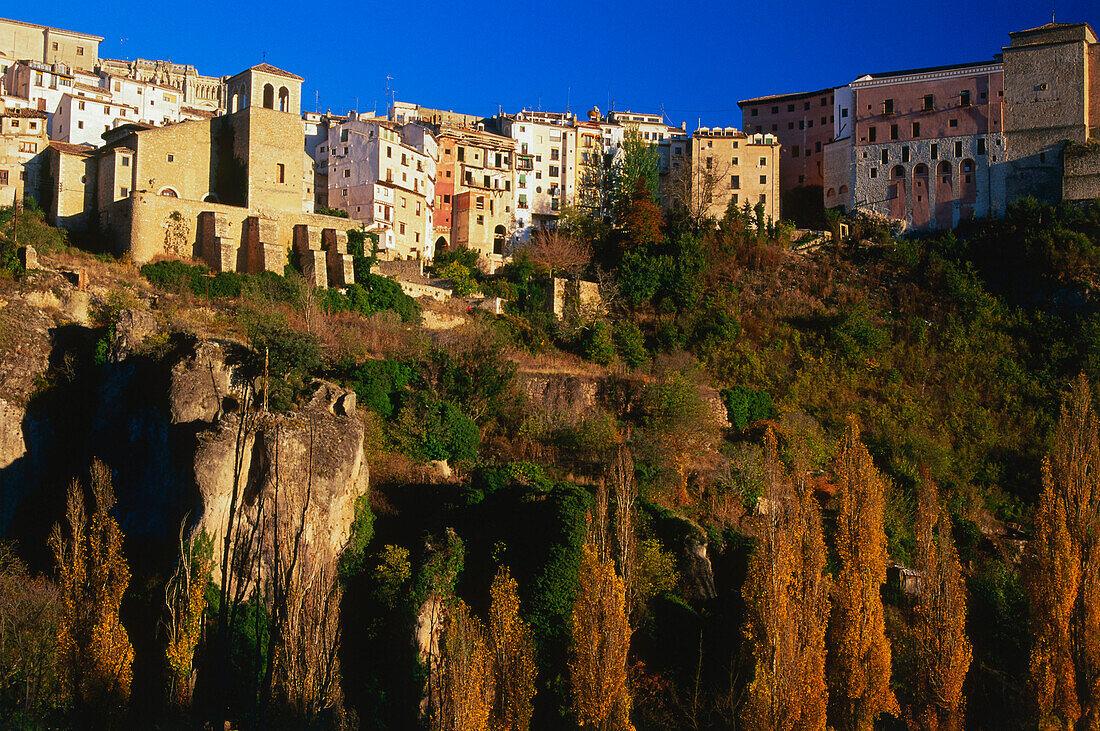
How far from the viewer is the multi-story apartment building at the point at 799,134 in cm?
5803

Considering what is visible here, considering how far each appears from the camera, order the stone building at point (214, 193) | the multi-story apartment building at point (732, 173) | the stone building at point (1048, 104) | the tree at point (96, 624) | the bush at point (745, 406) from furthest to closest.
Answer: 1. the multi-story apartment building at point (732, 173)
2. the stone building at point (1048, 104)
3. the stone building at point (214, 193)
4. the bush at point (745, 406)
5. the tree at point (96, 624)

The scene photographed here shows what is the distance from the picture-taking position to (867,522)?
25.8 meters

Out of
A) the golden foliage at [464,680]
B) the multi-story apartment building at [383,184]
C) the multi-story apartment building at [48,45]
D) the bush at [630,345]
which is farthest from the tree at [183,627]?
the multi-story apartment building at [48,45]

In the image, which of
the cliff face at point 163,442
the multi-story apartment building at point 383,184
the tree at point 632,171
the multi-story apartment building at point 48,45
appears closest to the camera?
the cliff face at point 163,442

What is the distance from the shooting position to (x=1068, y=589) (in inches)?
944

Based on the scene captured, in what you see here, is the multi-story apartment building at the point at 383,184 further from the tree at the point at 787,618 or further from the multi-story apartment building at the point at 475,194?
the tree at the point at 787,618

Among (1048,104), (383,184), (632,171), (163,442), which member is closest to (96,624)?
(163,442)

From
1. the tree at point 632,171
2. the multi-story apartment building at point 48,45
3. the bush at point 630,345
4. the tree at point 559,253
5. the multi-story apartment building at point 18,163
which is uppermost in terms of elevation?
the multi-story apartment building at point 48,45

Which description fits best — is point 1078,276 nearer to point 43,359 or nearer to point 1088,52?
point 1088,52

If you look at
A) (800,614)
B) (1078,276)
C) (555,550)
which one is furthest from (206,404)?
(1078,276)

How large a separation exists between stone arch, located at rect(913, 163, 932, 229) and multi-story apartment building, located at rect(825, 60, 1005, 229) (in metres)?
0.05

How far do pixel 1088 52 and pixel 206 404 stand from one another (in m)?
44.7

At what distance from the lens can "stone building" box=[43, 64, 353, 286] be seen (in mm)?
40156

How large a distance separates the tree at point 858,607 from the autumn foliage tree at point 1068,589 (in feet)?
11.0
